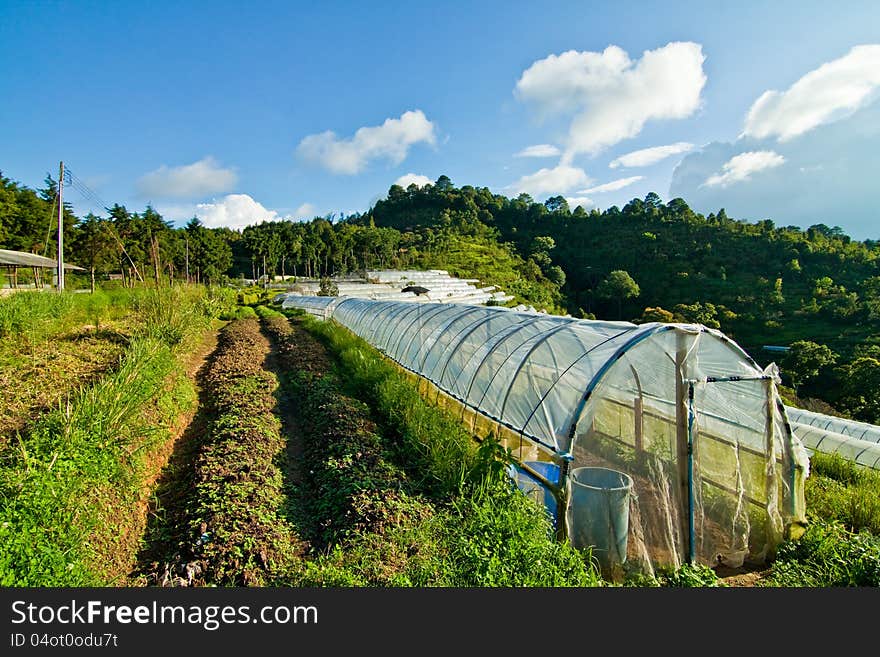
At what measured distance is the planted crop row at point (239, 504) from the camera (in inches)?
149

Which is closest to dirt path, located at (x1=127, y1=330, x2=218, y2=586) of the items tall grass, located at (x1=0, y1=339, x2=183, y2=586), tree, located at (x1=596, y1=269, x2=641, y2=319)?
tall grass, located at (x1=0, y1=339, x2=183, y2=586)

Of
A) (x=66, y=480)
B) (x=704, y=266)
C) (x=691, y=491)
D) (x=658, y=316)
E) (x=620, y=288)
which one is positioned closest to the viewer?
(x=66, y=480)

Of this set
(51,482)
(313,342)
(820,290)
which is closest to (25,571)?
(51,482)

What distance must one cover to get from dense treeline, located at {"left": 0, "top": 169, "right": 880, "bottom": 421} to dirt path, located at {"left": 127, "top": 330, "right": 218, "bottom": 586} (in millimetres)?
15636

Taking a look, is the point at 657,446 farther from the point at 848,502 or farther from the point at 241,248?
the point at 241,248

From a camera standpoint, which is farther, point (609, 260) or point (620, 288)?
point (609, 260)

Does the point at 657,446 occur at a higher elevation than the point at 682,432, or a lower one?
lower

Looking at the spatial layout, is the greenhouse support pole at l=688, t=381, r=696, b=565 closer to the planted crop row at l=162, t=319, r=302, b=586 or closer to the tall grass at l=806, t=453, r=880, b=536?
the tall grass at l=806, t=453, r=880, b=536

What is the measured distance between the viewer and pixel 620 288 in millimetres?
66750

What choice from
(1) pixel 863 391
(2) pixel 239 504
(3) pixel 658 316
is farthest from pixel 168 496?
(3) pixel 658 316

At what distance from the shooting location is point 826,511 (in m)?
5.48

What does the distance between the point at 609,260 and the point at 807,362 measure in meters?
45.2

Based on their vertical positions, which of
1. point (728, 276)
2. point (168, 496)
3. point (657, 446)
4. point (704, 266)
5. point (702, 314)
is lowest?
point (168, 496)

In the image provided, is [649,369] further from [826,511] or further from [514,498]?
[826,511]
